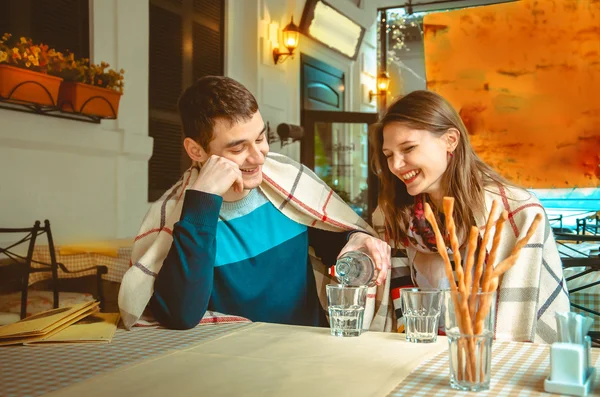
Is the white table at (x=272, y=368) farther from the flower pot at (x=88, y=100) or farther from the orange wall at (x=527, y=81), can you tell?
the orange wall at (x=527, y=81)

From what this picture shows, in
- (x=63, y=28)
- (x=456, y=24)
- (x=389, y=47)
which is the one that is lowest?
(x=63, y=28)

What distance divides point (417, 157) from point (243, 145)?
47 centimetres

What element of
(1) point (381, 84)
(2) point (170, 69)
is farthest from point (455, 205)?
(1) point (381, 84)

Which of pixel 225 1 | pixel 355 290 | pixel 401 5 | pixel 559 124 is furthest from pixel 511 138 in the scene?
pixel 355 290

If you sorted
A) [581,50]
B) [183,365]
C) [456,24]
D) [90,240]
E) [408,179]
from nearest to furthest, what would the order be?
1. [183,365]
2. [408,179]
3. [90,240]
4. [581,50]
5. [456,24]

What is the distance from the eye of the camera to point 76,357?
3.54 feet

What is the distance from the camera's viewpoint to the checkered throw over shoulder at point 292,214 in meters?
1.58

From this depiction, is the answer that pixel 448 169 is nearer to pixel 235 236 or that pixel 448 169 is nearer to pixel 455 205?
pixel 455 205

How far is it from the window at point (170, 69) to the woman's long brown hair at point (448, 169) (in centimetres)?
312

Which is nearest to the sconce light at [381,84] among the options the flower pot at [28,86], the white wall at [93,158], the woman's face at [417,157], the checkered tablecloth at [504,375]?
the white wall at [93,158]

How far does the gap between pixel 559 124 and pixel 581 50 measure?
635mm

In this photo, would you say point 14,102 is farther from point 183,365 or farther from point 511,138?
point 511,138

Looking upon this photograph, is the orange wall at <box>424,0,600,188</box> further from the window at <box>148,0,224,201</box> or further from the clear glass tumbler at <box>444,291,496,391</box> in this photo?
the clear glass tumbler at <box>444,291,496,391</box>

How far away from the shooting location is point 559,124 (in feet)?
17.1
